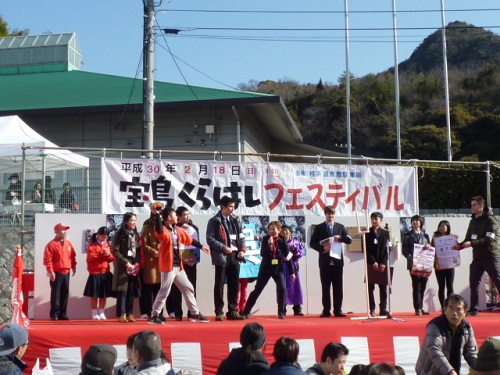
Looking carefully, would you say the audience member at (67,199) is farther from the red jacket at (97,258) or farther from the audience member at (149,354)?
the audience member at (149,354)

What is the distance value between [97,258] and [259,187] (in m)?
2.95

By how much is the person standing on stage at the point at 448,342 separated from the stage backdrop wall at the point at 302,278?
17.9ft

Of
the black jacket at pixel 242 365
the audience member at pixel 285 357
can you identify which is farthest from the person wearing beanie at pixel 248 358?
the audience member at pixel 285 357

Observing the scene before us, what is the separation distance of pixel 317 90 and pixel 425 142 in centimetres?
1554

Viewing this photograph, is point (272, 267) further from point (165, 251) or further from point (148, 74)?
point (148, 74)

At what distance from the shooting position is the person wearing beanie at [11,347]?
437 cm

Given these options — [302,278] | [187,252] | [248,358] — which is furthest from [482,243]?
[248,358]

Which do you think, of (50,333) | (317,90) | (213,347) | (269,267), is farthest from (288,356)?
(317,90)

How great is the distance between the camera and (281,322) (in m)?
9.83

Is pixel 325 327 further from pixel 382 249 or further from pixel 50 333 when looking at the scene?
pixel 50 333

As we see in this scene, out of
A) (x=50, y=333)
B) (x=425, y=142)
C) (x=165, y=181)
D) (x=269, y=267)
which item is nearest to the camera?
(x=50, y=333)

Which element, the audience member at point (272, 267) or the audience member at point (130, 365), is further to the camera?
the audience member at point (272, 267)

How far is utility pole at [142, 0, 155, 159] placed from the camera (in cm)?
1378

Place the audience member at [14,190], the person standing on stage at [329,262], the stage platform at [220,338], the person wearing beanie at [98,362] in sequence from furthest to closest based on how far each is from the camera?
the audience member at [14,190], the person standing on stage at [329,262], the stage platform at [220,338], the person wearing beanie at [98,362]
